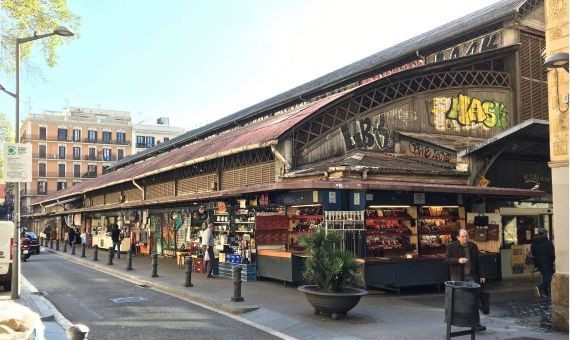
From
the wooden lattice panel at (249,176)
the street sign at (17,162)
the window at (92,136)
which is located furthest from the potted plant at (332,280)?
the window at (92,136)

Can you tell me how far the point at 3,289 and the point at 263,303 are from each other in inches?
335

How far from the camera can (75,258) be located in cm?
2867

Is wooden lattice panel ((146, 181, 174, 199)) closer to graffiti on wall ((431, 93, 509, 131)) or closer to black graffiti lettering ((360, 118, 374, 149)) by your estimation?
black graffiti lettering ((360, 118, 374, 149))

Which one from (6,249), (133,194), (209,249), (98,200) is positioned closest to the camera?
(6,249)

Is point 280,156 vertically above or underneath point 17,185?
above

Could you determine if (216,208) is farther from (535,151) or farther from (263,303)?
(535,151)

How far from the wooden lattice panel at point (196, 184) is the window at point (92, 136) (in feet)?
239

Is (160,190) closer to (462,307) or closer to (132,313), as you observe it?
(132,313)

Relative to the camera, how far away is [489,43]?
19219 millimetres

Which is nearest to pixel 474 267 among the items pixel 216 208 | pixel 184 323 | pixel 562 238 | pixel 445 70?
pixel 562 238

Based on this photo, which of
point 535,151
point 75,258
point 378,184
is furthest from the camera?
point 75,258

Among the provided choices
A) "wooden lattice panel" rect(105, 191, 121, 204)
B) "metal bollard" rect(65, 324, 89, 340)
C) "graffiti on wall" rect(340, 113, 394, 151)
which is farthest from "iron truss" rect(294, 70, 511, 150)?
"wooden lattice panel" rect(105, 191, 121, 204)

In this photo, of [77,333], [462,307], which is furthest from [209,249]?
[77,333]

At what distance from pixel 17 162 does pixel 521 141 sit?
1503cm
